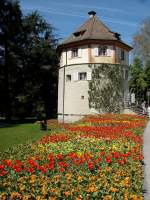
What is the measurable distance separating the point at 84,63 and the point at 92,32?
3.64 metres

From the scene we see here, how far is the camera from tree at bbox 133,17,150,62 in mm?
57156

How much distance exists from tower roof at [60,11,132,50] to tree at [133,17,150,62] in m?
15.1

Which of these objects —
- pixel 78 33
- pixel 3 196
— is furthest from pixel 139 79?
pixel 3 196

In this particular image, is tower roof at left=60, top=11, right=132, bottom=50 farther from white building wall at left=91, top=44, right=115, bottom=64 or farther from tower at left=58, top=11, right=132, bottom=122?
white building wall at left=91, top=44, right=115, bottom=64

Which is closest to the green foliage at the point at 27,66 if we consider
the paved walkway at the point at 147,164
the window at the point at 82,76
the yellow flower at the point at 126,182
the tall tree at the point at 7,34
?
the tall tree at the point at 7,34

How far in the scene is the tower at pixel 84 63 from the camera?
39312 millimetres

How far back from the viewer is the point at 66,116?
40.7 meters

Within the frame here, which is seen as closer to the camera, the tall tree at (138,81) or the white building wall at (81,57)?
the white building wall at (81,57)

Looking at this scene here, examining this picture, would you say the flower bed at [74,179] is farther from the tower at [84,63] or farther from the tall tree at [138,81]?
the tall tree at [138,81]

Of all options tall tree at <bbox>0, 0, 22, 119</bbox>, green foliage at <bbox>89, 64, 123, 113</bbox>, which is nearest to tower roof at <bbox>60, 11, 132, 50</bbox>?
green foliage at <bbox>89, 64, 123, 113</bbox>

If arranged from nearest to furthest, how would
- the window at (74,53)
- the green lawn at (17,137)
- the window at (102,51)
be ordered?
1. the green lawn at (17,137)
2. the window at (102,51)
3. the window at (74,53)

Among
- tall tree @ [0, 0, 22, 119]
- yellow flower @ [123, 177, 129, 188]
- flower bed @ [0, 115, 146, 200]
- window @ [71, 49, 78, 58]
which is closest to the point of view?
flower bed @ [0, 115, 146, 200]

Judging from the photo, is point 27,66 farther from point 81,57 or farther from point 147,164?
point 147,164

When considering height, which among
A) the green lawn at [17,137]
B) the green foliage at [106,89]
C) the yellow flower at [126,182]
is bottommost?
the green lawn at [17,137]
